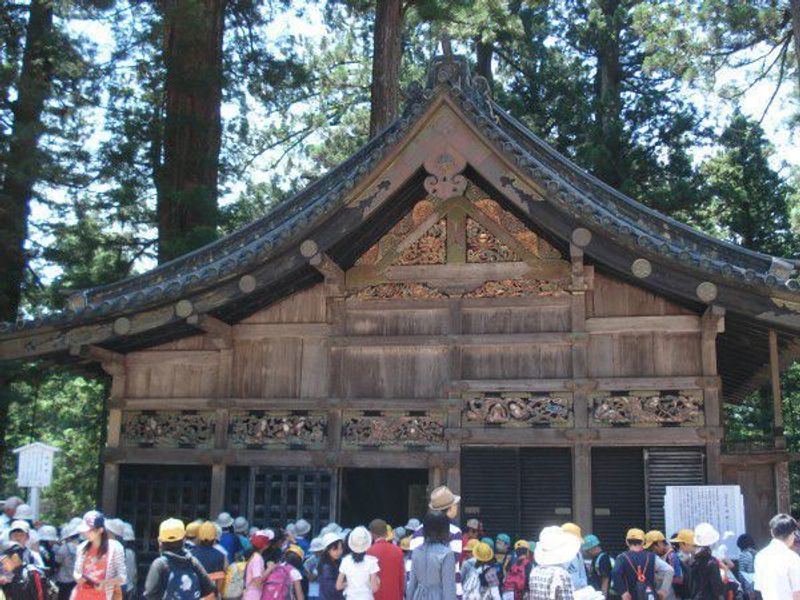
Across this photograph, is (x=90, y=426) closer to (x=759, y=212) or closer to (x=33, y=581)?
(x=33, y=581)

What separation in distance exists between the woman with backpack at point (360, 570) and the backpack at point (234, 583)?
1.29 m

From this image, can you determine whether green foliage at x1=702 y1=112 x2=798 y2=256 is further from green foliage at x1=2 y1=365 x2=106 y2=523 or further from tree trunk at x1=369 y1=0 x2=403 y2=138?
green foliage at x1=2 y1=365 x2=106 y2=523

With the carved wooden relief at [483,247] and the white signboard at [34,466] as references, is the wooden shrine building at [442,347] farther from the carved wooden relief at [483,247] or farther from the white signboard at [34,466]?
the white signboard at [34,466]

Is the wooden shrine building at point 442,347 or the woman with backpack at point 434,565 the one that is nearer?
the woman with backpack at point 434,565

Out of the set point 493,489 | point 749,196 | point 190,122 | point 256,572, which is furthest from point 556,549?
point 749,196

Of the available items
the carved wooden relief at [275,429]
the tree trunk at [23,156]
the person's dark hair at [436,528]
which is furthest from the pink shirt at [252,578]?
the tree trunk at [23,156]

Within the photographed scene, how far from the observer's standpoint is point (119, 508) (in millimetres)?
12281

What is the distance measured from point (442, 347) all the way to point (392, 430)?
126cm

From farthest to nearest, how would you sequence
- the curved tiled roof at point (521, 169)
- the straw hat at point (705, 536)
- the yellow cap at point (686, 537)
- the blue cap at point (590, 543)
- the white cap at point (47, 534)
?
the curved tiled roof at point (521, 169), the white cap at point (47, 534), the blue cap at point (590, 543), the yellow cap at point (686, 537), the straw hat at point (705, 536)

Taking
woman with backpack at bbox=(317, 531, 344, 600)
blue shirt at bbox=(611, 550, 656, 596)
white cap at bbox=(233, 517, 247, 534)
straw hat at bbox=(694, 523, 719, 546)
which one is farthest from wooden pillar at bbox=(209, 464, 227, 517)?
straw hat at bbox=(694, 523, 719, 546)

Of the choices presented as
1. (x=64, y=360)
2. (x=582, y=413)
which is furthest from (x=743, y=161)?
(x=64, y=360)

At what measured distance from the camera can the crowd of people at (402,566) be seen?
21.1 ft

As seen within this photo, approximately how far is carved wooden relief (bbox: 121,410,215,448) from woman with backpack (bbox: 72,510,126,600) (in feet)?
14.2

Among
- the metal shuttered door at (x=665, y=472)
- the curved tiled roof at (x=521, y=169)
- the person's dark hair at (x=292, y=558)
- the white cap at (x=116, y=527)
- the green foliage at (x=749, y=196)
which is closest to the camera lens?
the person's dark hair at (x=292, y=558)
